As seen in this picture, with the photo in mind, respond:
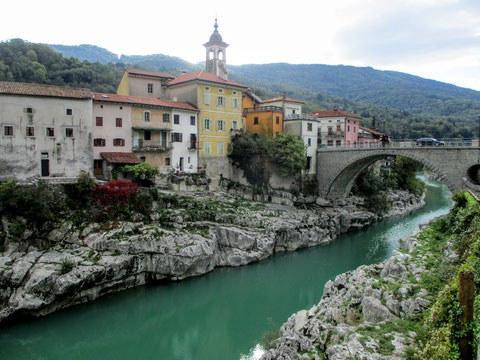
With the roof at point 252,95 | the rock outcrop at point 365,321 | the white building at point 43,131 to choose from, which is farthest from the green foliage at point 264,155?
the rock outcrop at point 365,321

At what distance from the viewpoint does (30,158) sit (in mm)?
26016

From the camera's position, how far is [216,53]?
42.9m

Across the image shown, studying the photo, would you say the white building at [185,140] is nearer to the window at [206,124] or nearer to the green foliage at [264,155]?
the window at [206,124]

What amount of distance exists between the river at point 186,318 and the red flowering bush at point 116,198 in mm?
5543

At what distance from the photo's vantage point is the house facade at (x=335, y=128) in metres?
46.7

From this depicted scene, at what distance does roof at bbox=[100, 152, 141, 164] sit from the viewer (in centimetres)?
2844

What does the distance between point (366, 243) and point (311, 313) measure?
21.5 meters

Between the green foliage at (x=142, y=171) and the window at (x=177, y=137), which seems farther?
the window at (x=177, y=137)

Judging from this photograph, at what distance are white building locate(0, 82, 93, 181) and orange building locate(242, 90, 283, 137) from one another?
17764 millimetres

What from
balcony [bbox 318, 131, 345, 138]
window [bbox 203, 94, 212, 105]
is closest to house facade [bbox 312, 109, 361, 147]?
balcony [bbox 318, 131, 345, 138]

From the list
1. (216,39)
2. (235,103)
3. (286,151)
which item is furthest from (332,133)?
(216,39)

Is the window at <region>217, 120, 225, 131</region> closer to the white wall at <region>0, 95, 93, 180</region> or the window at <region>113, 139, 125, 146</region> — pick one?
the window at <region>113, 139, 125, 146</region>

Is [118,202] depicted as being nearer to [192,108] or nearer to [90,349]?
[90,349]

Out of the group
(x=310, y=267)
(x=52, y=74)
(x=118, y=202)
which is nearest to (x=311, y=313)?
(x=310, y=267)
